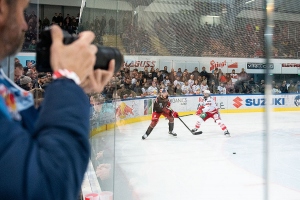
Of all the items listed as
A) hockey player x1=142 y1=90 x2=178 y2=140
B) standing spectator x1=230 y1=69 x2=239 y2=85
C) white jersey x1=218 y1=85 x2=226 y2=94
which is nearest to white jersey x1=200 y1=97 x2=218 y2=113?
white jersey x1=218 y1=85 x2=226 y2=94

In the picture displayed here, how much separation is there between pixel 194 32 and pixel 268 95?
296 cm

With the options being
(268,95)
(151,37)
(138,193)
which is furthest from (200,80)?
(268,95)

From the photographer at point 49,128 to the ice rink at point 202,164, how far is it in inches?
24.9

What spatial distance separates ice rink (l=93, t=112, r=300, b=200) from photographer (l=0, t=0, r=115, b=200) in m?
0.63

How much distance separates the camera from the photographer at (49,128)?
1.03ft

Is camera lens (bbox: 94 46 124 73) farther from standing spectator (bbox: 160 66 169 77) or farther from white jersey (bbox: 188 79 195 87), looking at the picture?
white jersey (bbox: 188 79 195 87)

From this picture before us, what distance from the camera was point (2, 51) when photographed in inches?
14.1

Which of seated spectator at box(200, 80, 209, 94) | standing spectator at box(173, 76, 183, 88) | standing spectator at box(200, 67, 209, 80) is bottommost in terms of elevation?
seated spectator at box(200, 80, 209, 94)

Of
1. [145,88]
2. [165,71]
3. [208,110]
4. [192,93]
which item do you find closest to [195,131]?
[208,110]

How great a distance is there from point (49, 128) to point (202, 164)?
3286mm

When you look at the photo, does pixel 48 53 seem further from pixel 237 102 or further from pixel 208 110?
pixel 237 102

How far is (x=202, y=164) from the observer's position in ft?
11.5

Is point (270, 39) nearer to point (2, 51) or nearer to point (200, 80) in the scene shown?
point (2, 51)

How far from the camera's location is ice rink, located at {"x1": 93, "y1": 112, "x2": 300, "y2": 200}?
1.98 m
